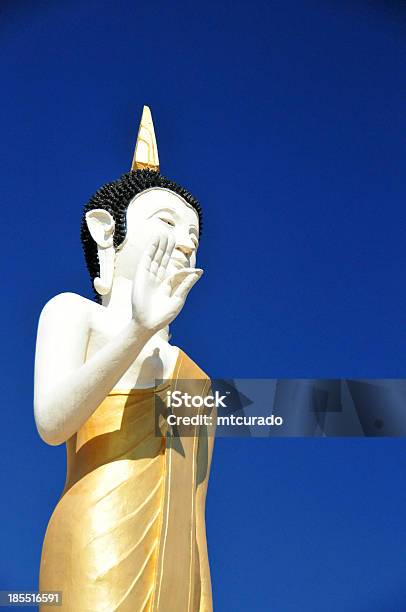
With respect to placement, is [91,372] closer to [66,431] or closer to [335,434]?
[66,431]

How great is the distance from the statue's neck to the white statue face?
0.05 m

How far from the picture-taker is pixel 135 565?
11.2 feet

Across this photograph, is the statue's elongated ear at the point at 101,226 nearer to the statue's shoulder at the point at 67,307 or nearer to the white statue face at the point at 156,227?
the white statue face at the point at 156,227

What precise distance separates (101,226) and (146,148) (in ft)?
2.31

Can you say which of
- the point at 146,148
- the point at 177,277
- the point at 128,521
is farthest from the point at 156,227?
the point at 128,521

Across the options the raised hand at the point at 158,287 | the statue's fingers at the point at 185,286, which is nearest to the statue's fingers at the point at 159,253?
the raised hand at the point at 158,287

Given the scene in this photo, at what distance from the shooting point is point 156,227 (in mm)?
4098

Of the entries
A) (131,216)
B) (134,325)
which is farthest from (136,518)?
(131,216)

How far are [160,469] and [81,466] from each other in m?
0.34

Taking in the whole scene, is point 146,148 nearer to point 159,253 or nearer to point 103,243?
point 103,243

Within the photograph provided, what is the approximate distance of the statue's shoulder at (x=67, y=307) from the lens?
12.1ft

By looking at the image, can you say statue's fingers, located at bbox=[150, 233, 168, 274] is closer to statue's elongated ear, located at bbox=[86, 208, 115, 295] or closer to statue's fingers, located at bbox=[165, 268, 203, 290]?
statue's fingers, located at bbox=[165, 268, 203, 290]

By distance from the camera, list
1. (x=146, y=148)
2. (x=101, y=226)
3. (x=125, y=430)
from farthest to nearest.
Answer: (x=146, y=148) → (x=101, y=226) → (x=125, y=430)

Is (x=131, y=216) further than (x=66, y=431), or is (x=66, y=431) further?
(x=131, y=216)
